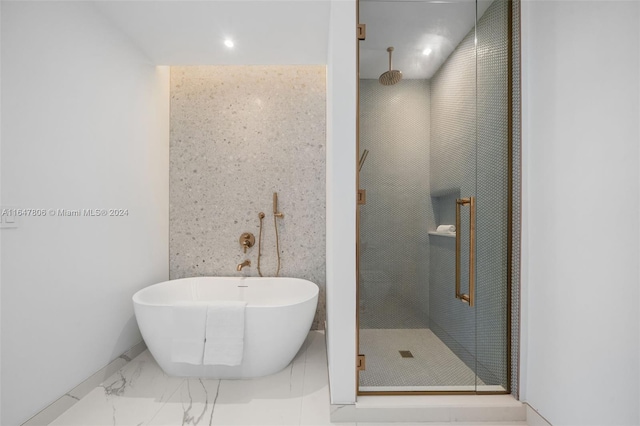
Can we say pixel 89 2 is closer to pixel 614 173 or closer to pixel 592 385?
pixel 614 173

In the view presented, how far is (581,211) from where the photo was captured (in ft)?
4.28

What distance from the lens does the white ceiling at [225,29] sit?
6.37ft

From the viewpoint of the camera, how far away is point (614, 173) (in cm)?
117

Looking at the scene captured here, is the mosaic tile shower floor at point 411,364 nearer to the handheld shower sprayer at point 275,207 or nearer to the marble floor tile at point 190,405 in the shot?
the marble floor tile at point 190,405

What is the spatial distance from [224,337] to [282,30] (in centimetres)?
215

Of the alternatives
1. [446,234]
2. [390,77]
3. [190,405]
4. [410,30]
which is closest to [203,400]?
[190,405]

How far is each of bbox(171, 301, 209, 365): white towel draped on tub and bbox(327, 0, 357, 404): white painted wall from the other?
860mm

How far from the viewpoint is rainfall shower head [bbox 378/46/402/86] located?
1660 millimetres

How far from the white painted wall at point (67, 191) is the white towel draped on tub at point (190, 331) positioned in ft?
1.90

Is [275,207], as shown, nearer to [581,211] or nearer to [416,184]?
[416,184]

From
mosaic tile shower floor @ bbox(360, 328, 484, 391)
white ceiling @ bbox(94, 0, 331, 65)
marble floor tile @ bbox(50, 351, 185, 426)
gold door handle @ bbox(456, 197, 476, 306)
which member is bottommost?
marble floor tile @ bbox(50, 351, 185, 426)

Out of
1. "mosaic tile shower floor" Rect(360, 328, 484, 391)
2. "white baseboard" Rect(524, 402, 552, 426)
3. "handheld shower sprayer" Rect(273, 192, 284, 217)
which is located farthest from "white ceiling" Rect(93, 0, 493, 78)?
"white baseboard" Rect(524, 402, 552, 426)

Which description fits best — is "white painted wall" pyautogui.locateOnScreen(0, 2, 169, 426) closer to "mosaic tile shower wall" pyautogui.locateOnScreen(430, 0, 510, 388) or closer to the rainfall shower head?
the rainfall shower head

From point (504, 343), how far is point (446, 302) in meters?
0.40
